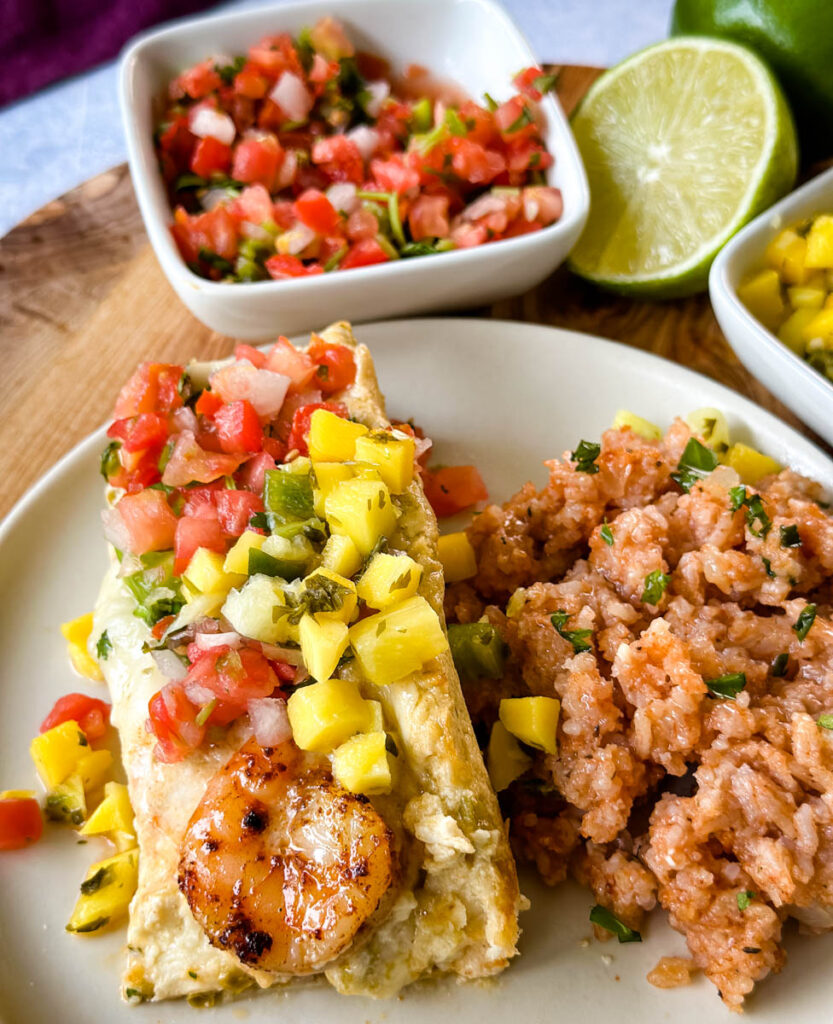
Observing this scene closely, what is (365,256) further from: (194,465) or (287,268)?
(194,465)

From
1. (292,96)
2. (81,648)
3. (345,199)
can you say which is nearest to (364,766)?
(81,648)

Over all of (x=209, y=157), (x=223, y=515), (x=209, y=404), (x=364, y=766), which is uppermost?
(x=209, y=157)

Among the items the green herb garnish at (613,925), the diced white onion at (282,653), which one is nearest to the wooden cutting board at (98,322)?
the diced white onion at (282,653)

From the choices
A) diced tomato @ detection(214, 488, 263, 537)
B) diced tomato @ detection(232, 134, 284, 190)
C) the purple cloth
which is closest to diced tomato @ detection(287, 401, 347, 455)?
diced tomato @ detection(214, 488, 263, 537)

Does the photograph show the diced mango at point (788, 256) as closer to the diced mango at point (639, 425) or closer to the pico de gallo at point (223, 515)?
the diced mango at point (639, 425)

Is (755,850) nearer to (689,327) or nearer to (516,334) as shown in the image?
(516,334)

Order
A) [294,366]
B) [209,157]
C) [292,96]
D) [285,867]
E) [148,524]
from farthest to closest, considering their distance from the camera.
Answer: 1. [292,96]
2. [209,157]
3. [294,366]
4. [148,524]
5. [285,867]

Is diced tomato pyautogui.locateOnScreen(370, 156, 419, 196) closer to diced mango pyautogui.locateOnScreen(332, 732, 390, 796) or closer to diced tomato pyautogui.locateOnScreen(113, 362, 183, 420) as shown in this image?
diced tomato pyautogui.locateOnScreen(113, 362, 183, 420)

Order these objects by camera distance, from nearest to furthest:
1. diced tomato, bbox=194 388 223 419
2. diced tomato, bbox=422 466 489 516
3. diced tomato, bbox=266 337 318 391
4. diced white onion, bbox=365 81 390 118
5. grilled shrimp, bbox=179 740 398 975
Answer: grilled shrimp, bbox=179 740 398 975 < diced tomato, bbox=194 388 223 419 < diced tomato, bbox=266 337 318 391 < diced tomato, bbox=422 466 489 516 < diced white onion, bbox=365 81 390 118
